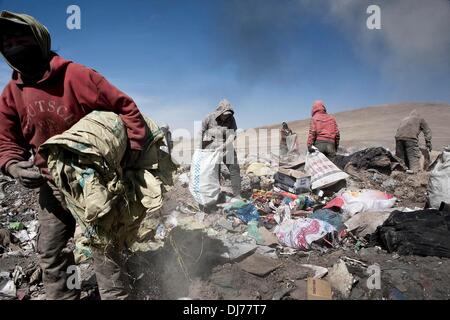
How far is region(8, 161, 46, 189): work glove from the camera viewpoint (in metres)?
2.01

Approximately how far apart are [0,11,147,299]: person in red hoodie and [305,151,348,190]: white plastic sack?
4115mm

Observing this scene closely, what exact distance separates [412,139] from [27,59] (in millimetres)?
7423

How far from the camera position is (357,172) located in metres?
6.85

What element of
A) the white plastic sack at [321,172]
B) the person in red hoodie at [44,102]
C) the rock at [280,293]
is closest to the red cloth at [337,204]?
the white plastic sack at [321,172]

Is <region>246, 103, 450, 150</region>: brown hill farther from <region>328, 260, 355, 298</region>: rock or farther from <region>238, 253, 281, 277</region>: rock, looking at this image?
<region>328, 260, 355, 298</region>: rock

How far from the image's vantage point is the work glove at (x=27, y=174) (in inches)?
79.3

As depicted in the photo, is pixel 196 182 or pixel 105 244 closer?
pixel 105 244

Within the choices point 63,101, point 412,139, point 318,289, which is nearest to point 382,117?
point 412,139

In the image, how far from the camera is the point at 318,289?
8.81 ft

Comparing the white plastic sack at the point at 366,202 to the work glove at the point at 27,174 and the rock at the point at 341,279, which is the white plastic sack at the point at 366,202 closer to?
the rock at the point at 341,279

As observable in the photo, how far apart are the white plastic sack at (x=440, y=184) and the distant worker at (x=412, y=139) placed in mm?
3035
